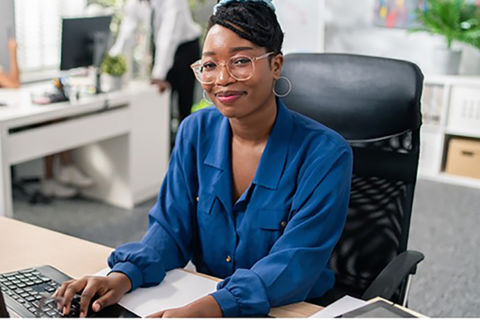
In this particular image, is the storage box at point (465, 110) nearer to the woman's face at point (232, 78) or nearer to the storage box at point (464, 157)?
the storage box at point (464, 157)

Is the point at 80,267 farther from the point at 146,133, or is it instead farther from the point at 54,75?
the point at 54,75

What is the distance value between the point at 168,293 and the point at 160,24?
281 cm

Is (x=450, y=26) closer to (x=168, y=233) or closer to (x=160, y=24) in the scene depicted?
(x=160, y=24)

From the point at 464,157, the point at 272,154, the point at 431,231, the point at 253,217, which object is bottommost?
the point at 431,231

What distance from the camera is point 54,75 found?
4.07m

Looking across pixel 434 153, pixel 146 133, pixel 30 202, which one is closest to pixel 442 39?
pixel 434 153

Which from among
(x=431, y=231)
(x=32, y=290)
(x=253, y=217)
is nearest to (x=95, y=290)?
(x=32, y=290)

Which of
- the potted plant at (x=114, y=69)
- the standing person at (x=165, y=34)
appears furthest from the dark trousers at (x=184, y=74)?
the potted plant at (x=114, y=69)

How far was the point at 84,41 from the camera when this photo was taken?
10.5ft

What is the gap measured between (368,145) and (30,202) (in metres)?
2.59

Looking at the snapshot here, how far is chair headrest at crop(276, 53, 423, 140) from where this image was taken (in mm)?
1520

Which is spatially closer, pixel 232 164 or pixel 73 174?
pixel 232 164

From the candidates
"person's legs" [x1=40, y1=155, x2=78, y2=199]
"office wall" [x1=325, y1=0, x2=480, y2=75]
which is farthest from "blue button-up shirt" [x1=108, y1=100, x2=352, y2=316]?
"office wall" [x1=325, y1=0, x2=480, y2=75]

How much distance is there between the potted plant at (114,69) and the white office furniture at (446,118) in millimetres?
2101
